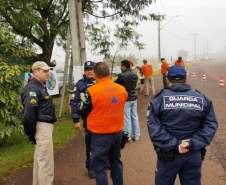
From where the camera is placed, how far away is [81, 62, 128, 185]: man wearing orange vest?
19.2 ft

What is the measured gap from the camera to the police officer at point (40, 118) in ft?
19.8

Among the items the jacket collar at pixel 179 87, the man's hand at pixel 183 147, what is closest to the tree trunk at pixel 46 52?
the jacket collar at pixel 179 87

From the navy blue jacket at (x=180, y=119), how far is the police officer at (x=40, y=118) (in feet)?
6.40

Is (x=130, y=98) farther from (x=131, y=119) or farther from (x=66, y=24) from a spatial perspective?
(x=66, y=24)

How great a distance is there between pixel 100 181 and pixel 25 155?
359 centimetres

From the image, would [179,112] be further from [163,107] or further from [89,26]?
[89,26]

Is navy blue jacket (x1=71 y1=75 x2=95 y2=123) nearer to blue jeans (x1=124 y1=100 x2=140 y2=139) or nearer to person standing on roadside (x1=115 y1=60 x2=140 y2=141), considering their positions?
person standing on roadside (x1=115 y1=60 x2=140 y2=141)

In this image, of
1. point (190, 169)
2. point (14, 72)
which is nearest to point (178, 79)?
point (190, 169)

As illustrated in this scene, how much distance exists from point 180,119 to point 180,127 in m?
0.09

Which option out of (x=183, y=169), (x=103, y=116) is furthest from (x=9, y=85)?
(x=183, y=169)

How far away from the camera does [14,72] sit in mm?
9102

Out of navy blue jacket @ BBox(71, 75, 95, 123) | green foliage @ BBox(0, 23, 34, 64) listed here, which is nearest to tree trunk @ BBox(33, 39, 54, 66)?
green foliage @ BBox(0, 23, 34, 64)

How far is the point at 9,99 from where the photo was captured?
9156 millimetres

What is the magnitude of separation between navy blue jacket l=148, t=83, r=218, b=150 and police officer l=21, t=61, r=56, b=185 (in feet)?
6.40
